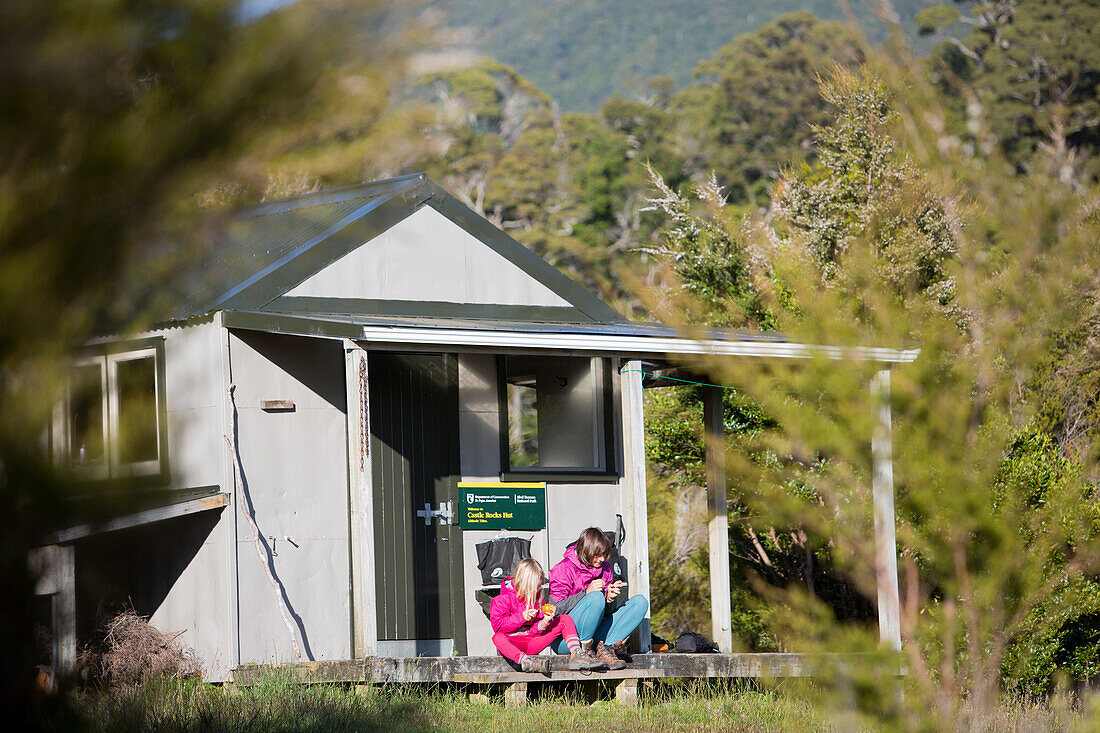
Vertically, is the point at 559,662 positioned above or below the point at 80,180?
below

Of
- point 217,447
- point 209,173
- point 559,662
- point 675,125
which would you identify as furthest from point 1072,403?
point 675,125

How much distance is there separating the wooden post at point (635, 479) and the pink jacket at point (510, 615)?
1308 mm

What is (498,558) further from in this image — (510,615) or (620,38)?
(620,38)

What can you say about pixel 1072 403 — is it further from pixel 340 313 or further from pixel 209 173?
pixel 209 173

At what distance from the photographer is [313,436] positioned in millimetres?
9961

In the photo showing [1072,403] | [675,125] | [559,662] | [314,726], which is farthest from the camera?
[675,125]

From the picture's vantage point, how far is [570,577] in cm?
934

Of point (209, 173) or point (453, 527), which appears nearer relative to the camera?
point (209, 173)

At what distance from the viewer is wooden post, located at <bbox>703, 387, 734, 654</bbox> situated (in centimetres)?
1098

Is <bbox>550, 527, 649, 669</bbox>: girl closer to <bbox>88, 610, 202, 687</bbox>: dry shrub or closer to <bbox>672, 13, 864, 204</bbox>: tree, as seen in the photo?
<bbox>88, 610, 202, 687</bbox>: dry shrub

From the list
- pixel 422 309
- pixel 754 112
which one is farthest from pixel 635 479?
pixel 754 112

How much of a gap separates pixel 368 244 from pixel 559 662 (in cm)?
398

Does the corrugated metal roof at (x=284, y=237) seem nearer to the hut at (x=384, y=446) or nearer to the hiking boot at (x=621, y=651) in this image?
the hut at (x=384, y=446)

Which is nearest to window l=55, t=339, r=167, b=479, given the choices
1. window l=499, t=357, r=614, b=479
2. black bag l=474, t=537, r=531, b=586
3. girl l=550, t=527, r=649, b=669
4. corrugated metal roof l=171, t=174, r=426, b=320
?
corrugated metal roof l=171, t=174, r=426, b=320
